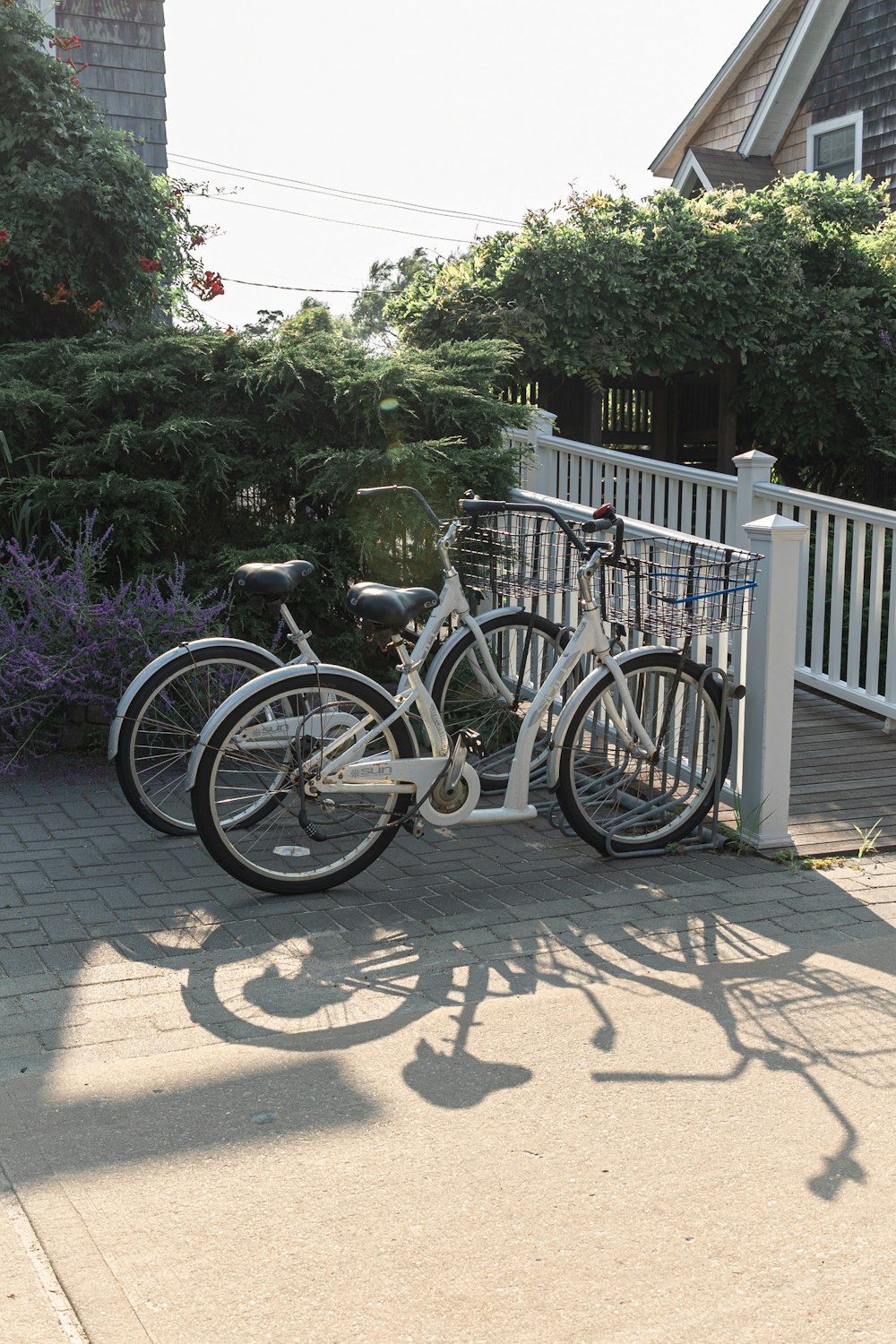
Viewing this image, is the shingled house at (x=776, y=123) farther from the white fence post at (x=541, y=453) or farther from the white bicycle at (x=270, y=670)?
the white bicycle at (x=270, y=670)

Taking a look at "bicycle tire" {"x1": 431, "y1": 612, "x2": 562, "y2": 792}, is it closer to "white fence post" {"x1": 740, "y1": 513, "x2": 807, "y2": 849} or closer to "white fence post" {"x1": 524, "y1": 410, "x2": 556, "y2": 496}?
"white fence post" {"x1": 740, "y1": 513, "x2": 807, "y2": 849}

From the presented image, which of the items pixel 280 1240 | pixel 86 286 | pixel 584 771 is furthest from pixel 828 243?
pixel 280 1240

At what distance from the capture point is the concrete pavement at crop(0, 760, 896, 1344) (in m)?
2.47

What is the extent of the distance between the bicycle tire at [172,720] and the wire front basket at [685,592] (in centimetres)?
137

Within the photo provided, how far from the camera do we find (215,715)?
4.42 meters

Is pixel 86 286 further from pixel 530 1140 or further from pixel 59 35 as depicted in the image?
pixel 530 1140

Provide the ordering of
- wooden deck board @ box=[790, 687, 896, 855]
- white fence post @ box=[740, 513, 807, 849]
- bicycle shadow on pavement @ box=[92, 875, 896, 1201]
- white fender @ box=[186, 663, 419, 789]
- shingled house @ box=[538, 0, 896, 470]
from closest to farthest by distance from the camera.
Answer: bicycle shadow on pavement @ box=[92, 875, 896, 1201]
white fender @ box=[186, 663, 419, 789]
white fence post @ box=[740, 513, 807, 849]
wooden deck board @ box=[790, 687, 896, 855]
shingled house @ box=[538, 0, 896, 470]

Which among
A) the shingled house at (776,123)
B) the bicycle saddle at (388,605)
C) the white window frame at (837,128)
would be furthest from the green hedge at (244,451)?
the white window frame at (837,128)

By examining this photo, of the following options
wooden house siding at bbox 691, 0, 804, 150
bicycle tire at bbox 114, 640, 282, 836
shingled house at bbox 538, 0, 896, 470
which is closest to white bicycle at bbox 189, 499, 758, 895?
bicycle tire at bbox 114, 640, 282, 836

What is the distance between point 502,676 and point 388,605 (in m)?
1.44

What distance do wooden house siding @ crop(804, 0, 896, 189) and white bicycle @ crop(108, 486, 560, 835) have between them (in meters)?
12.5

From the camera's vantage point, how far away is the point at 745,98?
1880cm

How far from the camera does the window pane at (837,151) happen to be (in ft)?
54.6

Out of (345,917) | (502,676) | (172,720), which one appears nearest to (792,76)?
(502,676)
